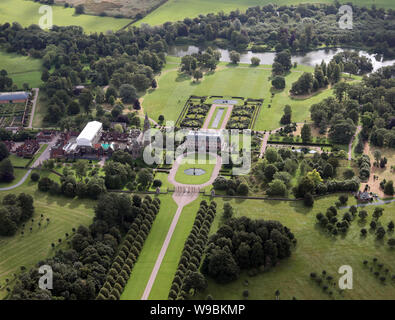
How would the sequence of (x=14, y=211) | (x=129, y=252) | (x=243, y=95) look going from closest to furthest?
(x=129, y=252) < (x=14, y=211) < (x=243, y=95)

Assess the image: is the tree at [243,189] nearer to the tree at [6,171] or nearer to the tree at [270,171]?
the tree at [270,171]

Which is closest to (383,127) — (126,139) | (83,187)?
(126,139)

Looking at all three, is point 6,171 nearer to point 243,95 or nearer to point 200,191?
point 200,191

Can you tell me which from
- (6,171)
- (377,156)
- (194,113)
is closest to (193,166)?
(194,113)

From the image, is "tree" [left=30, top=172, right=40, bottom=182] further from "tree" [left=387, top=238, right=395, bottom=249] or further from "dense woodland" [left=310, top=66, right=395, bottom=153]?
"tree" [left=387, top=238, right=395, bottom=249]

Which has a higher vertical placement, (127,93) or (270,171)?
(127,93)

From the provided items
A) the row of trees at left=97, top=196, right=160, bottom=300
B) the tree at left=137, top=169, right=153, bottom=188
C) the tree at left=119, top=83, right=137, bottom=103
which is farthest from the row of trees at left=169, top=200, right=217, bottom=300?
the tree at left=119, top=83, right=137, bottom=103

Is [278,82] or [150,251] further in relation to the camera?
[278,82]
